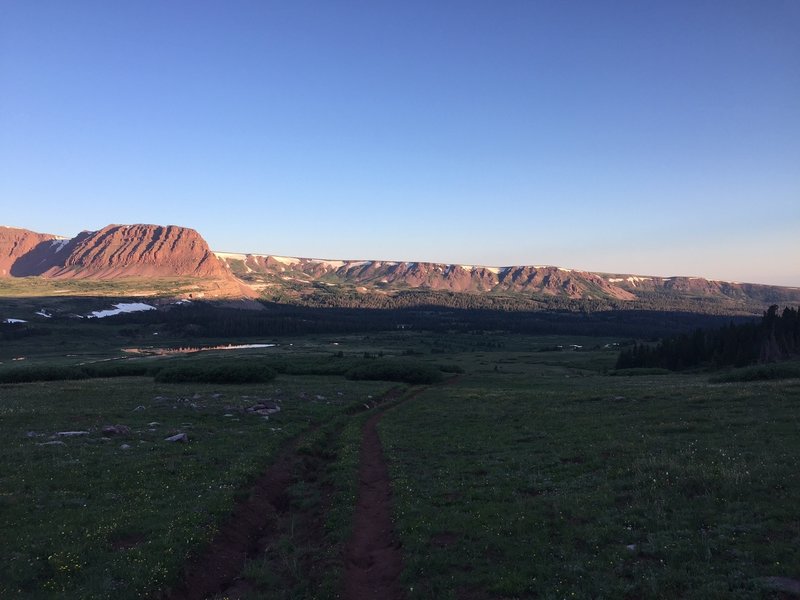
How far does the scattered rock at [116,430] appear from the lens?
103 ft

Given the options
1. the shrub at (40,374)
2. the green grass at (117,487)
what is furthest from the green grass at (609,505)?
the shrub at (40,374)

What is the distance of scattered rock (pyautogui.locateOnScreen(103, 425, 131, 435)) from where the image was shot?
3126 centimetres

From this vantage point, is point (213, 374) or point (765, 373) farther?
point (213, 374)

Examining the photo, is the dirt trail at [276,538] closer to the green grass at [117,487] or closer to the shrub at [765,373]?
the green grass at [117,487]

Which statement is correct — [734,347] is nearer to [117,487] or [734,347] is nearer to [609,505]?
[609,505]

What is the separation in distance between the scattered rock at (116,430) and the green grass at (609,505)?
733 inches

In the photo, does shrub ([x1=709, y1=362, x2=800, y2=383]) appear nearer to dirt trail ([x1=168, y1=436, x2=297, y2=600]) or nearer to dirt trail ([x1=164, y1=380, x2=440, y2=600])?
dirt trail ([x1=164, y1=380, x2=440, y2=600])

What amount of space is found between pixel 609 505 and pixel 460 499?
6032mm

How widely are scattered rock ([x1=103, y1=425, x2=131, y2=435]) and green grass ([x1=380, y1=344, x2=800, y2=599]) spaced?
18614 millimetres

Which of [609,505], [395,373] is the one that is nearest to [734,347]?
[395,373]

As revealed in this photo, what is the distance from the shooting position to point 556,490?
19906 millimetres

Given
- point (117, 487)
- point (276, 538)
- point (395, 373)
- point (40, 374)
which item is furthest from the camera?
point (395, 373)

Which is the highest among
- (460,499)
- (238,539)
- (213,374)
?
(460,499)

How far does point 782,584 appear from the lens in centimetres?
1098
